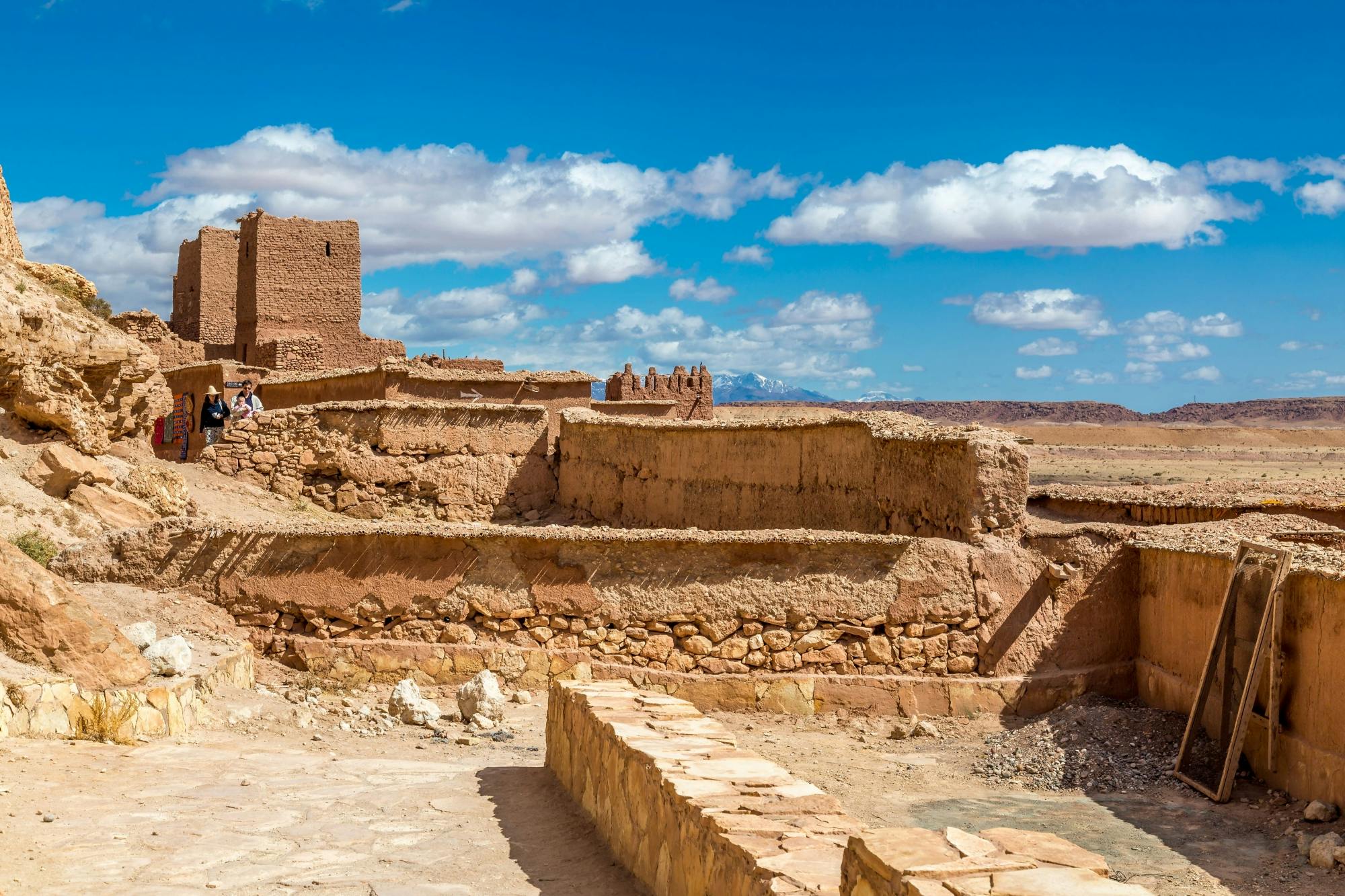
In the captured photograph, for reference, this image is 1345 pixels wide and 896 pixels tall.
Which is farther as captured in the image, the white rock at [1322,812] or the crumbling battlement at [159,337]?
the crumbling battlement at [159,337]

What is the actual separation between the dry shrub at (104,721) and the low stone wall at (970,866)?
498 cm

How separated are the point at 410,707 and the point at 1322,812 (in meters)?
5.99

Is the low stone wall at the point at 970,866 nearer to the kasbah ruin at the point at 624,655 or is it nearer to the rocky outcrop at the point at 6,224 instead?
the kasbah ruin at the point at 624,655

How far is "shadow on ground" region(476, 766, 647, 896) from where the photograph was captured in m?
5.32

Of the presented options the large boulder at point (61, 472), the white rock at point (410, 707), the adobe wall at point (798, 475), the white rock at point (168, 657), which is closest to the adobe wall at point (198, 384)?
the large boulder at point (61, 472)

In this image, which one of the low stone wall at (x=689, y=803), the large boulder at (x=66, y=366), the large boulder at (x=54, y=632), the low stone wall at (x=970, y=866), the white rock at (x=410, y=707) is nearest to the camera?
the low stone wall at (x=970, y=866)

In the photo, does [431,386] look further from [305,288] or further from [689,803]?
[689,803]

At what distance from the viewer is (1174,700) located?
30.7 ft

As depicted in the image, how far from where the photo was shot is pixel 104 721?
6.99 meters

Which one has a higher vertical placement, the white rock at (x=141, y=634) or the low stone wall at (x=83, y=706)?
the white rock at (x=141, y=634)

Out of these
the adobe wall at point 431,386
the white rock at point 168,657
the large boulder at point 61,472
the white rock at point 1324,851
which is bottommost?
the white rock at point 1324,851

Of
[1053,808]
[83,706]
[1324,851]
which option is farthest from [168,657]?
[1324,851]

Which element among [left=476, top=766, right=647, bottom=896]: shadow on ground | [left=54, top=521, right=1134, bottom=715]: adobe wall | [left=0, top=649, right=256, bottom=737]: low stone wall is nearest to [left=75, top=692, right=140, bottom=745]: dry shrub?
[left=0, top=649, right=256, bottom=737]: low stone wall

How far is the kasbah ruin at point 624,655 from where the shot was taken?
17.5 feet
